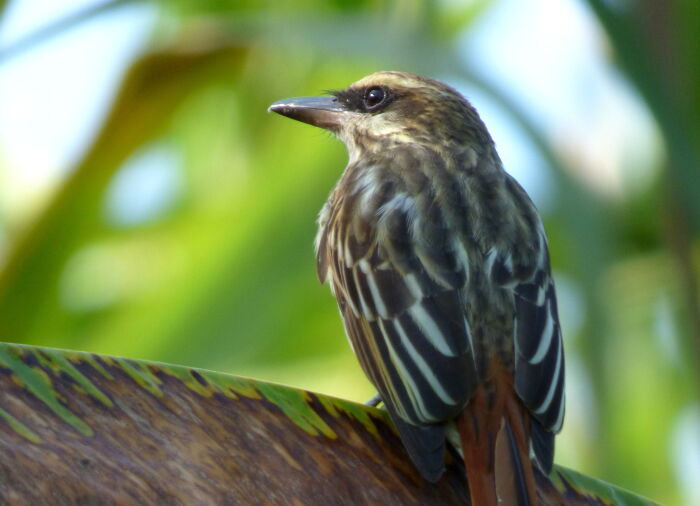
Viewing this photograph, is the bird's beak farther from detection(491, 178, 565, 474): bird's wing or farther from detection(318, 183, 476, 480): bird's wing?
detection(491, 178, 565, 474): bird's wing

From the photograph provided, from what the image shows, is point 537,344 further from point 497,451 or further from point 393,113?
point 393,113

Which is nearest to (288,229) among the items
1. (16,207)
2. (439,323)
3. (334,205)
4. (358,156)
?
(358,156)

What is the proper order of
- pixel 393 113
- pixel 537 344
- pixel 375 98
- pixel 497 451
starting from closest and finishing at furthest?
1. pixel 497 451
2. pixel 537 344
3. pixel 393 113
4. pixel 375 98

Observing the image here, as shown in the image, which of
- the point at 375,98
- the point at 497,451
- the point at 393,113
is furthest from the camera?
the point at 375,98

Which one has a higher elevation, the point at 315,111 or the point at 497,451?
the point at 315,111

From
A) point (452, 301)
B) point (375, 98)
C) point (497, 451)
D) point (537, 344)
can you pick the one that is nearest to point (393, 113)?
point (375, 98)

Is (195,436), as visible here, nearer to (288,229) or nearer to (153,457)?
(153,457)
